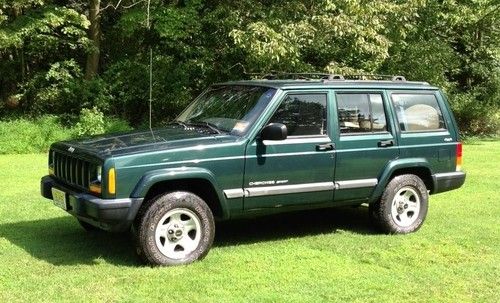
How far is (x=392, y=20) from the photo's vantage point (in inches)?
714

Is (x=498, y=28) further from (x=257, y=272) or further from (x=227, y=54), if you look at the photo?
(x=257, y=272)

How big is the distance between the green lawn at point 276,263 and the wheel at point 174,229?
0.46ft

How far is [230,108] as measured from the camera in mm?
6516

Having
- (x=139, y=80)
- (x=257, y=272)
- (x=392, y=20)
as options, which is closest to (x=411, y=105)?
(x=257, y=272)

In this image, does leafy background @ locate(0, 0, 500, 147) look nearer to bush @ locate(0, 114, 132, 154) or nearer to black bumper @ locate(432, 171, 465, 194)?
bush @ locate(0, 114, 132, 154)

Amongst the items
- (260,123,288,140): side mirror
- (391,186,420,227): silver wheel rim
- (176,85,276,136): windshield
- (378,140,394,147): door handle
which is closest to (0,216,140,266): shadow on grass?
(176,85,276,136): windshield

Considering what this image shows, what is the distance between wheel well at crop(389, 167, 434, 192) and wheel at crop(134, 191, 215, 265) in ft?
8.22

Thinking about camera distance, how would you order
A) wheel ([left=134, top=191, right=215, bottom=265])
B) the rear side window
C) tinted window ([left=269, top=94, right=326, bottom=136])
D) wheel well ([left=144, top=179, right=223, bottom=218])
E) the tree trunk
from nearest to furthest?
wheel ([left=134, top=191, right=215, bottom=265])
wheel well ([left=144, top=179, right=223, bottom=218])
tinted window ([left=269, top=94, right=326, bottom=136])
the rear side window
the tree trunk

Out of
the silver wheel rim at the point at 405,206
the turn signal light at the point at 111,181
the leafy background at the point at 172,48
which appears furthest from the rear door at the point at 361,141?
the leafy background at the point at 172,48

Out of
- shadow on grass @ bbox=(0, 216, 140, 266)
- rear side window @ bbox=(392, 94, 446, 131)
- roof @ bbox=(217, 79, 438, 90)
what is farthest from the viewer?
rear side window @ bbox=(392, 94, 446, 131)

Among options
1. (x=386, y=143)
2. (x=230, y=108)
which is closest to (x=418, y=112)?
(x=386, y=143)

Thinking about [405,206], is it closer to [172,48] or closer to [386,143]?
[386,143]

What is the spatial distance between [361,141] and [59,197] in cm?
324

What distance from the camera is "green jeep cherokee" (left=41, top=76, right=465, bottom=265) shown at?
5562mm
